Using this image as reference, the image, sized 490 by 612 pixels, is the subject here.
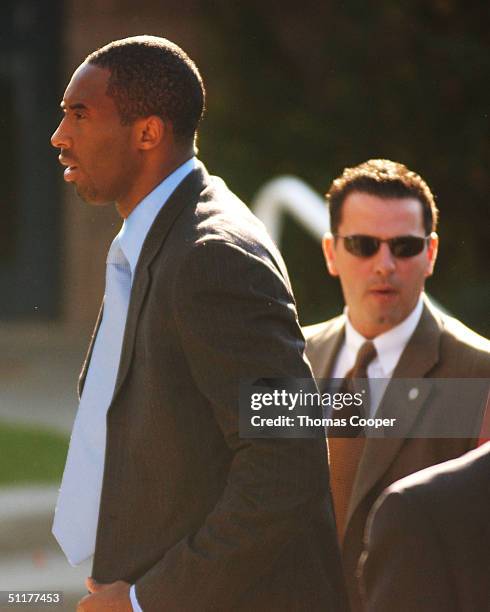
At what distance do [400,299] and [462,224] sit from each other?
23.4 ft

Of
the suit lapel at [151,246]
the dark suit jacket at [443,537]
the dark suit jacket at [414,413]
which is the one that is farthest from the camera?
the dark suit jacket at [414,413]

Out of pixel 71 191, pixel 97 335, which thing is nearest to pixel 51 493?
pixel 97 335

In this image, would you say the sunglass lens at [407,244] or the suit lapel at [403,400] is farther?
the sunglass lens at [407,244]

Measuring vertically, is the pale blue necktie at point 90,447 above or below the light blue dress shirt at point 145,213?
below

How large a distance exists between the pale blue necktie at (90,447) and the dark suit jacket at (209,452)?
0.06 m

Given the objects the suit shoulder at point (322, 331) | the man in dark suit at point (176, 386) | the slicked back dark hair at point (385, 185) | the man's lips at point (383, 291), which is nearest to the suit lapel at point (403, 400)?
the man's lips at point (383, 291)

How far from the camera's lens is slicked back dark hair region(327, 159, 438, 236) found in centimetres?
384

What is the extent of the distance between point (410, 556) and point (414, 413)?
176 cm

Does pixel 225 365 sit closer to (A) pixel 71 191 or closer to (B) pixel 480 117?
(B) pixel 480 117

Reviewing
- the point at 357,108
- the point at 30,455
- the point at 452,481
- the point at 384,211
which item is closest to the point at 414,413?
the point at 384,211

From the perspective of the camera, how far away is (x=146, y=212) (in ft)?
8.20

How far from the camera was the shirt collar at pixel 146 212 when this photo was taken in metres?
2.49

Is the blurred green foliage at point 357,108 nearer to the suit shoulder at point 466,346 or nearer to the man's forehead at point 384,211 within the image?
the man's forehead at point 384,211

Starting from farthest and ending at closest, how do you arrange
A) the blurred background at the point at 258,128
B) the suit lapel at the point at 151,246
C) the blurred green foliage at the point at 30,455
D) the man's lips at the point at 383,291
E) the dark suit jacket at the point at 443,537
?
the blurred background at the point at 258,128
the blurred green foliage at the point at 30,455
the man's lips at the point at 383,291
the suit lapel at the point at 151,246
the dark suit jacket at the point at 443,537
